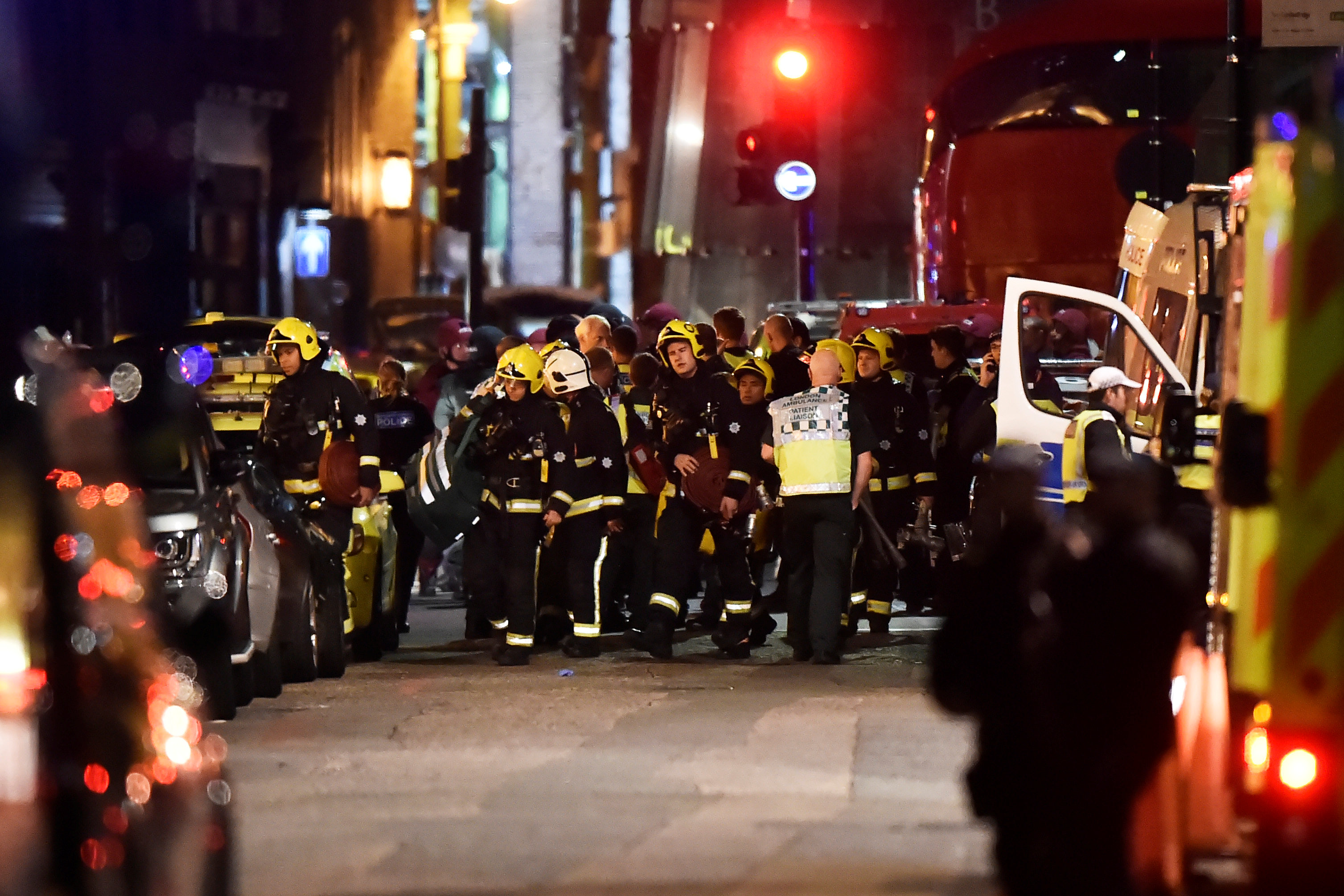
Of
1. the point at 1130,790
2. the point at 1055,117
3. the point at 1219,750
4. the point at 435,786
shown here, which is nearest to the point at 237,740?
the point at 435,786

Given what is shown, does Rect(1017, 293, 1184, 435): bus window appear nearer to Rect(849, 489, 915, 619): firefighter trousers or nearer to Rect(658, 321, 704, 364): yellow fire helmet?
Rect(849, 489, 915, 619): firefighter trousers

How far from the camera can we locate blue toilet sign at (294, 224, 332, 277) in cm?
3953

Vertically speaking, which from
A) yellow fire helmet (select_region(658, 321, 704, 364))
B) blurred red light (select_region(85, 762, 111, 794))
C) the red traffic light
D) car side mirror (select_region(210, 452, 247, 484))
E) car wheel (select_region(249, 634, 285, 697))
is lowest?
car wheel (select_region(249, 634, 285, 697))

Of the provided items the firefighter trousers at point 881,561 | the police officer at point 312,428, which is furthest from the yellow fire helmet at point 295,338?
the firefighter trousers at point 881,561

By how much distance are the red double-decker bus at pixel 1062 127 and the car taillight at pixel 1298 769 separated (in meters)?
13.6

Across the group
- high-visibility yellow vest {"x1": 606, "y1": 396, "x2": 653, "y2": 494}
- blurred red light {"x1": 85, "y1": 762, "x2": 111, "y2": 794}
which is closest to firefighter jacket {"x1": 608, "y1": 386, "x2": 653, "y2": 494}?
high-visibility yellow vest {"x1": 606, "y1": 396, "x2": 653, "y2": 494}

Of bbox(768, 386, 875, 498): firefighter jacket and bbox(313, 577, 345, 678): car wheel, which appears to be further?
bbox(768, 386, 875, 498): firefighter jacket

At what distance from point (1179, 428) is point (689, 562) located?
6.63 m

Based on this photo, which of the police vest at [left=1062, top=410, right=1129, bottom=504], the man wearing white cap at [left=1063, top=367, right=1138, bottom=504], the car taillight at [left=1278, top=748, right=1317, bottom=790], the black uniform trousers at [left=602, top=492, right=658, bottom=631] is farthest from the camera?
the black uniform trousers at [left=602, top=492, right=658, bottom=631]

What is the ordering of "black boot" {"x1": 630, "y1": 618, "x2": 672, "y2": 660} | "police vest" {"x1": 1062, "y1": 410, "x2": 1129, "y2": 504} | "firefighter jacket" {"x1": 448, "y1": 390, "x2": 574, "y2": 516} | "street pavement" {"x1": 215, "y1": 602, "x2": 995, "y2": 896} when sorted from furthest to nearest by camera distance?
1. "black boot" {"x1": 630, "y1": 618, "x2": 672, "y2": 660}
2. "firefighter jacket" {"x1": 448, "y1": 390, "x2": 574, "y2": 516}
3. "police vest" {"x1": 1062, "y1": 410, "x2": 1129, "y2": 504}
4. "street pavement" {"x1": 215, "y1": 602, "x2": 995, "y2": 896}

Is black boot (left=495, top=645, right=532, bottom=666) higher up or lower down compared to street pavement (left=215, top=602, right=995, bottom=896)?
lower down

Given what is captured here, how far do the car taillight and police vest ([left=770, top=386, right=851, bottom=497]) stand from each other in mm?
7824

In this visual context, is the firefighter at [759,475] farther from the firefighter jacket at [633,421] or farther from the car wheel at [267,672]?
the car wheel at [267,672]

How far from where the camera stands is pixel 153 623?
6.00m
